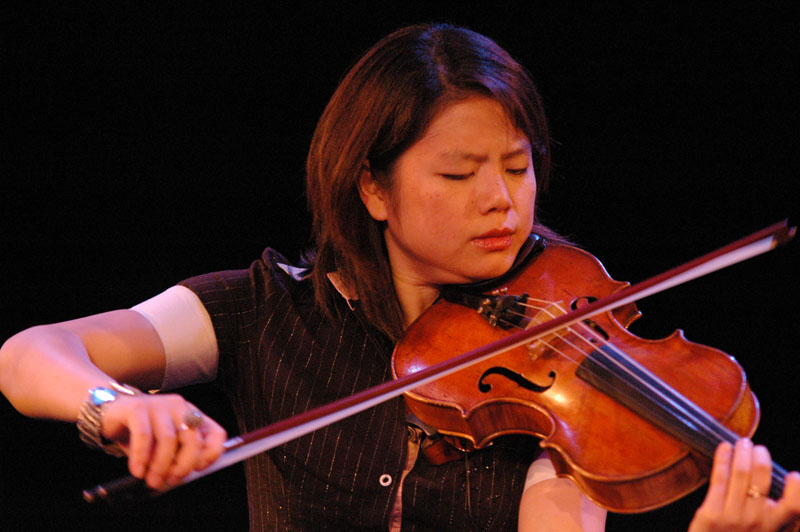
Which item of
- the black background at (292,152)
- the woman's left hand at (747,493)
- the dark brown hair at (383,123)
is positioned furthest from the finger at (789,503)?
the black background at (292,152)

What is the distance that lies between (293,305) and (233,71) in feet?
2.97

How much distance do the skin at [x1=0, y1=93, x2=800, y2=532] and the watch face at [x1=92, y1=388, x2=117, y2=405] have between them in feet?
0.11

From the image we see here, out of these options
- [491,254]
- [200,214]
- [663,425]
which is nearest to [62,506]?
[200,214]

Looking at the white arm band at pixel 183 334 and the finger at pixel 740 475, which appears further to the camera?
the white arm band at pixel 183 334

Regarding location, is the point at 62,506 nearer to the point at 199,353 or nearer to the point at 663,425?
the point at 199,353

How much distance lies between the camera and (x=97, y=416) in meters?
0.86

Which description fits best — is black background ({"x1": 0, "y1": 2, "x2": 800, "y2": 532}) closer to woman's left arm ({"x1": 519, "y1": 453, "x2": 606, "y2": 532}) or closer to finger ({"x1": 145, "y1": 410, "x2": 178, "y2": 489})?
woman's left arm ({"x1": 519, "y1": 453, "x2": 606, "y2": 532})

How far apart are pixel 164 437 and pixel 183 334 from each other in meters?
0.47

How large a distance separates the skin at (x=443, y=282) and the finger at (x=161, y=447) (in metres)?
0.04

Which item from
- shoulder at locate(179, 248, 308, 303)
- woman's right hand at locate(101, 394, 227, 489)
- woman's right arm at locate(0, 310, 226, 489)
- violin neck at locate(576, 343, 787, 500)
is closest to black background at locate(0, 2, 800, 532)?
shoulder at locate(179, 248, 308, 303)

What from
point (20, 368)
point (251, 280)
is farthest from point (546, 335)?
point (20, 368)

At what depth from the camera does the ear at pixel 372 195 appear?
1.33m

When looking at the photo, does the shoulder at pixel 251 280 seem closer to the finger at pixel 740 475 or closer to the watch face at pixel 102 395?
the watch face at pixel 102 395

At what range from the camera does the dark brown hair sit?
126 cm
